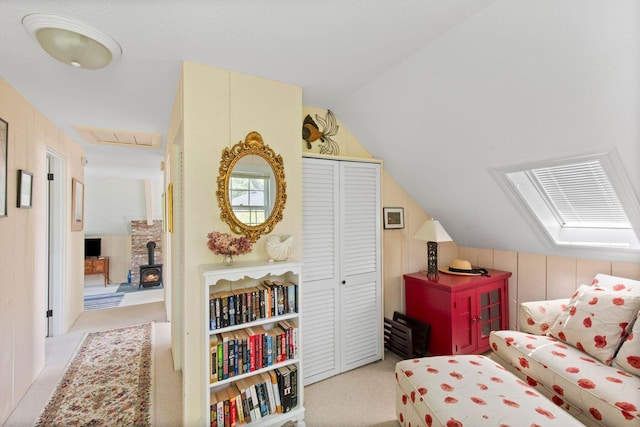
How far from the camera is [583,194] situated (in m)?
2.07

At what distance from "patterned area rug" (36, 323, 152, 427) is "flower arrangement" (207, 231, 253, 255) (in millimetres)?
1312

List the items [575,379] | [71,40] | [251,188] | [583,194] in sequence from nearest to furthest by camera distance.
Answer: [71,40] < [575,379] < [251,188] < [583,194]

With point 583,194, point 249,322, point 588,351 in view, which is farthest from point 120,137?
point 588,351

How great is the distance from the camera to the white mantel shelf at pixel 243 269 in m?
1.63

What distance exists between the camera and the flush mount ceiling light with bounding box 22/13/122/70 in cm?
134

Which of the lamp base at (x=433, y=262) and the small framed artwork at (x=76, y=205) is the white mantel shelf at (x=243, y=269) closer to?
the lamp base at (x=433, y=262)

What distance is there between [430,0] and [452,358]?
1966 mm

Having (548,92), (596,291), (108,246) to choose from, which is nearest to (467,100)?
(548,92)

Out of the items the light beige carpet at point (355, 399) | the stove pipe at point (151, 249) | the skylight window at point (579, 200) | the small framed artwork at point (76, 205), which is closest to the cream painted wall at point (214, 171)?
the skylight window at point (579, 200)

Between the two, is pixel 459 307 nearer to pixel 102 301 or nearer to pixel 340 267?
pixel 340 267

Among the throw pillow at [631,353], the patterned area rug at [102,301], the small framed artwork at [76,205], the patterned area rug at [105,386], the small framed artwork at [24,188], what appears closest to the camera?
the throw pillow at [631,353]

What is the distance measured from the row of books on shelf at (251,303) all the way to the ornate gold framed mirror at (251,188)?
0.36 m

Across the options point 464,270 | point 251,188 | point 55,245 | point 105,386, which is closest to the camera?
point 251,188

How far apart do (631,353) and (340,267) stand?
179 centimetres
